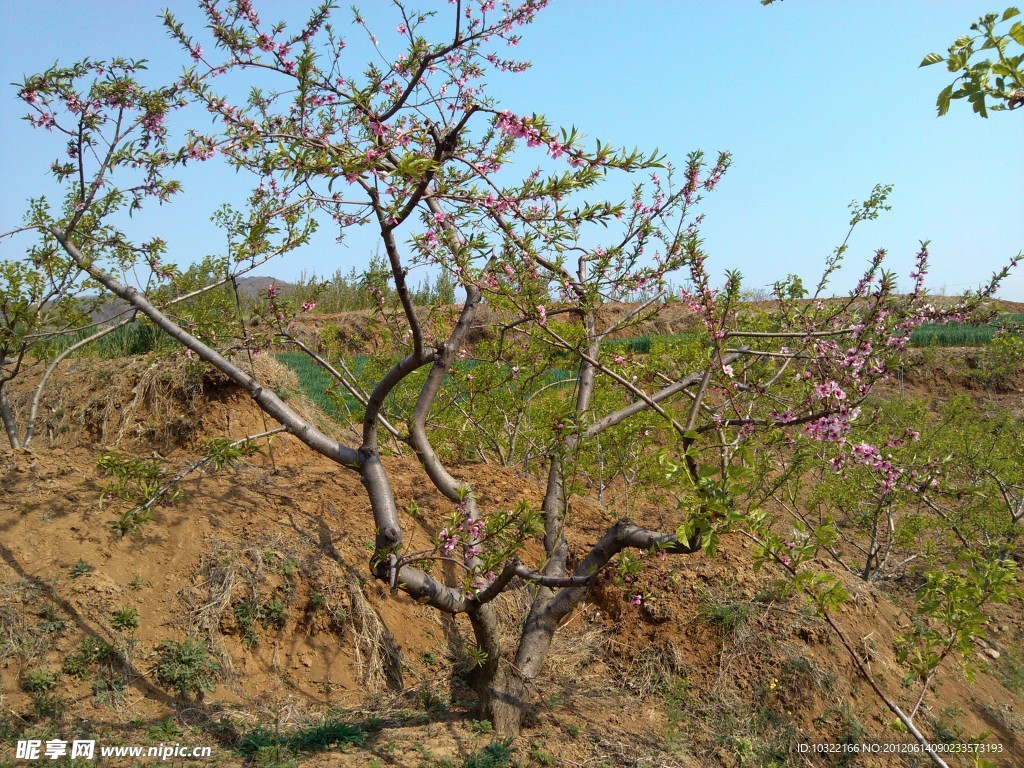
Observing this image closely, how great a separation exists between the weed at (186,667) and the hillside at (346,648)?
0.07 feet

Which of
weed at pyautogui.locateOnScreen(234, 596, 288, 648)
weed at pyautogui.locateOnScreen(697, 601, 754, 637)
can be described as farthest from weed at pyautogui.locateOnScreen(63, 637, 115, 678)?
weed at pyautogui.locateOnScreen(697, 601, 754, 637)

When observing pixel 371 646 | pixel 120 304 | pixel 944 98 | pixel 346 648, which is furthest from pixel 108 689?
Answer: pixel 120 304

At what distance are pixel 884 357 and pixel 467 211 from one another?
1.95 meters

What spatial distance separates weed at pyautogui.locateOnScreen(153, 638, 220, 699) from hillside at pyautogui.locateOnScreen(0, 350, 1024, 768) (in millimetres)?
21

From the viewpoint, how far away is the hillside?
355 cm

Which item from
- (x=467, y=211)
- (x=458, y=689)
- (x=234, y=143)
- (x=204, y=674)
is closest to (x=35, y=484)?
(x=204, y=674)

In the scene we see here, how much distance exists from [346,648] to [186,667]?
876 mm

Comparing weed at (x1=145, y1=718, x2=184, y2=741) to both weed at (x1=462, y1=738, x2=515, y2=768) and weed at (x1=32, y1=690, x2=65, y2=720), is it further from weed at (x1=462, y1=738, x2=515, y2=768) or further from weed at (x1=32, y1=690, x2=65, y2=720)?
weed at (x1=462, y1=738, x2=515, y2=768)

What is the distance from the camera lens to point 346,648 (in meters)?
4.27

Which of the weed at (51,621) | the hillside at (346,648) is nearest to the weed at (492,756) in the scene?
the hillside at (346,648)

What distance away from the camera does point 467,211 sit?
3170mm

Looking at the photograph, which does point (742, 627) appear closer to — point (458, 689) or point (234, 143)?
point (458, 689)

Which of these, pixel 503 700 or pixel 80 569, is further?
pixel 80 569

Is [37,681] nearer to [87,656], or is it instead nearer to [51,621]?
[87,656]
